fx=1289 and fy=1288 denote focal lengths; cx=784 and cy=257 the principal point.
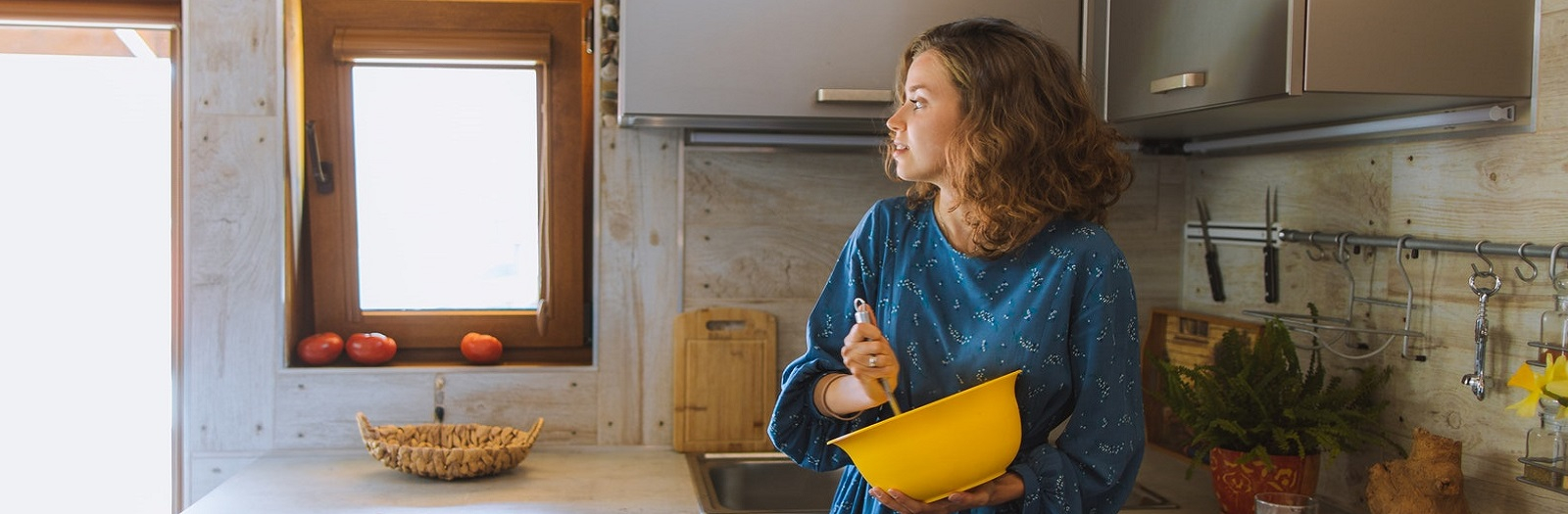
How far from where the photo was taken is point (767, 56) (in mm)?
1866

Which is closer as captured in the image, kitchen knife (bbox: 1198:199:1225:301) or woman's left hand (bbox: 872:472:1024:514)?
woman's left hand (bbox: 872:472:1024:514)

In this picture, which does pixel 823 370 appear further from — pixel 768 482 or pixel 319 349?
pixel 319 349

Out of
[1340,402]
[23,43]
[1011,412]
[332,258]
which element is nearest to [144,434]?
[332,258]

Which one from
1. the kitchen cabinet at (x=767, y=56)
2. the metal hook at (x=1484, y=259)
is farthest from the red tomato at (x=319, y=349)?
the metal hook at (x=1484, y=259)

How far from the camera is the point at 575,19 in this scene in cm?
226

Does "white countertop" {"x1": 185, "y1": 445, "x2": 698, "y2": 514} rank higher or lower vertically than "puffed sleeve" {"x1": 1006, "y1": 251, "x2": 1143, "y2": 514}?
lower

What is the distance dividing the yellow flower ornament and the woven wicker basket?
1.36 metres

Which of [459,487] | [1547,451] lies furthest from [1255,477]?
[459,487]

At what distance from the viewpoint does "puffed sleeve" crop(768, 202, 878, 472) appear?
1356 millimetres

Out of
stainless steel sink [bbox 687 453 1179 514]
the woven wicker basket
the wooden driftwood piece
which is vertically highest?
the wooden driftwood piece

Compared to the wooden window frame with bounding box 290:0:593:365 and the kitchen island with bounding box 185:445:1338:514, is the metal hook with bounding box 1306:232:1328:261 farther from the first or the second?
the wooden window frame with bounding box 290:0:593:365

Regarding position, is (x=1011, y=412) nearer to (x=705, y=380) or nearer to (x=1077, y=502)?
(x=1077, y=502)

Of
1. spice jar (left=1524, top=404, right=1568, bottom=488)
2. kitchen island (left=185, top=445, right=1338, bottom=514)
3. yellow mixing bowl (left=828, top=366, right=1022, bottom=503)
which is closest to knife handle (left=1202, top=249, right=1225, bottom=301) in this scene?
kitchen island (left=185, top=445, right=1338, bottom=514)

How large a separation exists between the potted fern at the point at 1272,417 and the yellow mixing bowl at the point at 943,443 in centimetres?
68
